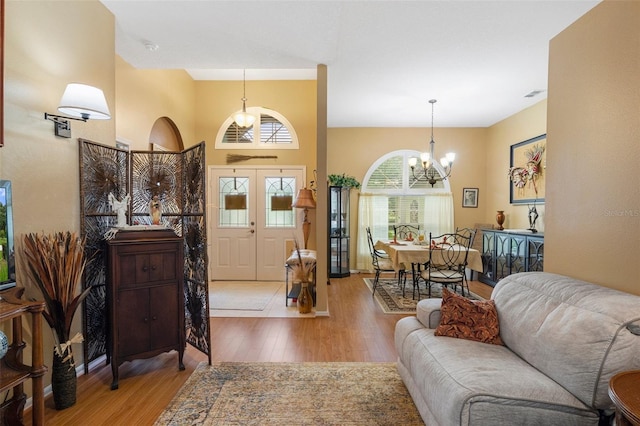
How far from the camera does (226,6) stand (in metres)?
2.74

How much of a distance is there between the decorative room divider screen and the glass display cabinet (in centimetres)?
333

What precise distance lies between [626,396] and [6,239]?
3.10 meters


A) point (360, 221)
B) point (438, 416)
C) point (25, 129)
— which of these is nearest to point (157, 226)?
point (25, 129)

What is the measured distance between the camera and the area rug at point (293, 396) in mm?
1974

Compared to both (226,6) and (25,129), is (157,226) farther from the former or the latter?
(226,6)

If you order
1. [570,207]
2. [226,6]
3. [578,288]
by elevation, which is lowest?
[578,288]

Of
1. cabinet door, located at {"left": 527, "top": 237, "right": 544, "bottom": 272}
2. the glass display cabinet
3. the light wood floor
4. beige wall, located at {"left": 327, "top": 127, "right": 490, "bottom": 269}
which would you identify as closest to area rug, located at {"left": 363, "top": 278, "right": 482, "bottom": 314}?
the light wood floor

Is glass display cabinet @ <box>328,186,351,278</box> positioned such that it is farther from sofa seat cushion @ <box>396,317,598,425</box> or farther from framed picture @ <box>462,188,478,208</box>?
sofa seat cushion @ <box>396,317,598,425</box>

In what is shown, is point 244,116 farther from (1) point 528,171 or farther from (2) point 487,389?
(1) point 528,171

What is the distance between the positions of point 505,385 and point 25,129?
3194 mm

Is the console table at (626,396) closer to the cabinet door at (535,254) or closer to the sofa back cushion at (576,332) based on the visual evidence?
the sofa back cushion at (576,332)

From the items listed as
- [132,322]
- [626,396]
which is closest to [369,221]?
[132,322]

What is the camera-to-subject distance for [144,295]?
8.13 feet

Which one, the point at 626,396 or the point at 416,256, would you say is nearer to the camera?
the point at 626,396
